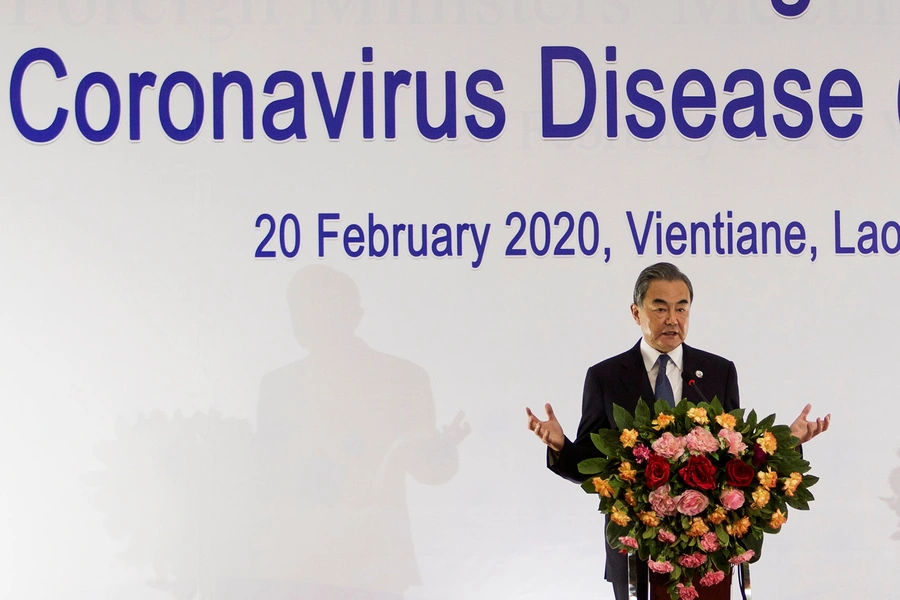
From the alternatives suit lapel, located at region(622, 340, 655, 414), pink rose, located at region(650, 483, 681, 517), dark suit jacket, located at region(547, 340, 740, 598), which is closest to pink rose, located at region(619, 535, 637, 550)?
pink rose, located at region(650, 483, 681, 517)

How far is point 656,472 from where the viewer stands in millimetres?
2518

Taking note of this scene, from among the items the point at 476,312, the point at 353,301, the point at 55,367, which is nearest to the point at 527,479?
the point at 476,312

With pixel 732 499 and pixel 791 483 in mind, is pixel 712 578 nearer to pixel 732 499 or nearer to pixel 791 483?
pixel 732 499

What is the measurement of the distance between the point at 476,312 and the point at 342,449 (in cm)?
82

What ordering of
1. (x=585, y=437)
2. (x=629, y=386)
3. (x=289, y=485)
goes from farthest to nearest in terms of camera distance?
(x=289, y=485)
(x=629, y=386)
(x=585, y=437)

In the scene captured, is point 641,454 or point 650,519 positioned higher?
point 641,454

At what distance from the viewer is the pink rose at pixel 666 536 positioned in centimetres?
251

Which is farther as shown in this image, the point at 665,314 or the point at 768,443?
the point at 665,314

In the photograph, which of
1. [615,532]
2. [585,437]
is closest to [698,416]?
[615,532]

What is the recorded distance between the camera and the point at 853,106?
4.13 meters

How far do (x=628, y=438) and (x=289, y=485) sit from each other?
1.85 m

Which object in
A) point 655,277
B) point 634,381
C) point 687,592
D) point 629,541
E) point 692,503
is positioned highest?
point 655,277

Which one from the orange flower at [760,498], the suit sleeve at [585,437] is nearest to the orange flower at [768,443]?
the orange flower at [760,498]

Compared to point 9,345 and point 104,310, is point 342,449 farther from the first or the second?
point 9,345
